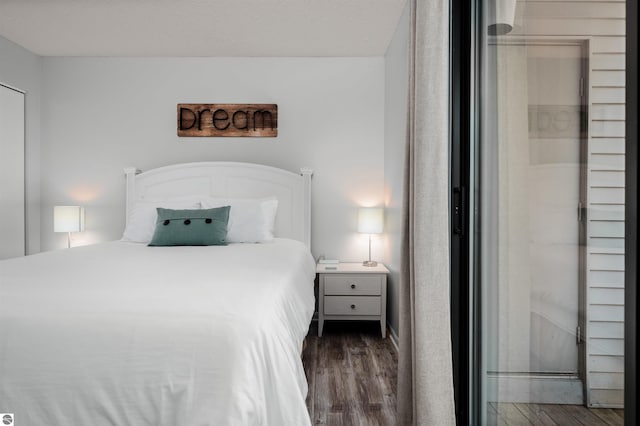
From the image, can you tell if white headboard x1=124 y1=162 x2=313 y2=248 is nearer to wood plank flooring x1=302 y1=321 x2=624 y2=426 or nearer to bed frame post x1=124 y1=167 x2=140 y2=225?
bed frame post x1=124 y1=167 x2=140 y2=225

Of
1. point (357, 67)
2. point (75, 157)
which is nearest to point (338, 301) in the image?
point (357, 67)

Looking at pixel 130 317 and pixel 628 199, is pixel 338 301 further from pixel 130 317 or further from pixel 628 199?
pixel 628 199

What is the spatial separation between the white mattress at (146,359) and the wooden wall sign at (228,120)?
9.11ft

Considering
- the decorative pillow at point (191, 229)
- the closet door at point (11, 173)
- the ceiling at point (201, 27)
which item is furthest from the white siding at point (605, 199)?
the closet door at point (11, 173)

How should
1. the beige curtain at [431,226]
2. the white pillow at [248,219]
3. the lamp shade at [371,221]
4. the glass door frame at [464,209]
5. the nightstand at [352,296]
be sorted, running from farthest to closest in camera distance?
the lamp shade at [371,221], the nightstand at [352,296], the white pillow at [248,219], the glass door frame at [464,209], the beige curtain at [431,226]

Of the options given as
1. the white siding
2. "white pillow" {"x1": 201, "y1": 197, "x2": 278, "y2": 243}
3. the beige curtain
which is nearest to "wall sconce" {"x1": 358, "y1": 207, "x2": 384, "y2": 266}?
"white pillow" {"x1": 201, "y1": 197, "x2": 278, "y2": 243}

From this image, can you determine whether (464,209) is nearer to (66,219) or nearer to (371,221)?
(371,221)

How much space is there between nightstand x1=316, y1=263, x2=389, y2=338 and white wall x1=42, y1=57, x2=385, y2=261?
57cm

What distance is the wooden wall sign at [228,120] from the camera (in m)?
4.23

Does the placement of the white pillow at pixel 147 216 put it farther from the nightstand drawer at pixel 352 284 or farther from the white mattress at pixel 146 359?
the white mattress at pixel 146 359

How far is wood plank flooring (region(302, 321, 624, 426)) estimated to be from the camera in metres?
1.26

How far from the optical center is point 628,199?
2.90 ft

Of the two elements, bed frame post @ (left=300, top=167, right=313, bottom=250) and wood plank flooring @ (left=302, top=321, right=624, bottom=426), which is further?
bed frame post @ (left=300, top=167, right=313, bottom=250)

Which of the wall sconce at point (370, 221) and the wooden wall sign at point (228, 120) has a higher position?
the wooden wall sign at point (228, 120)
